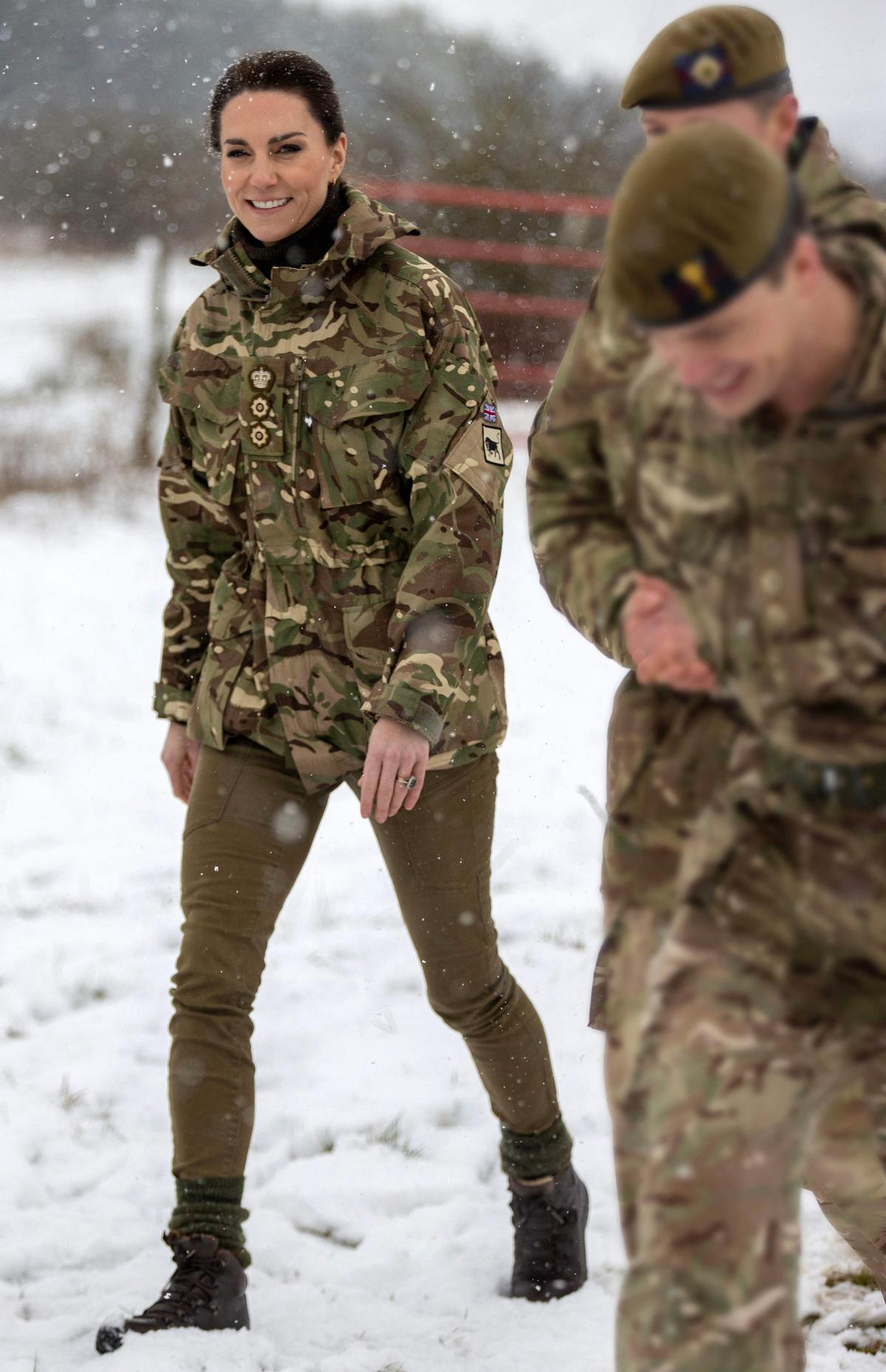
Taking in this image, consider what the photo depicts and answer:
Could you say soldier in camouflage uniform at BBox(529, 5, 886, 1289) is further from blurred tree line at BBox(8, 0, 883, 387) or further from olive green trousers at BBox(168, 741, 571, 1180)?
blurred tree line at BBox(8, 0, 883, 387)

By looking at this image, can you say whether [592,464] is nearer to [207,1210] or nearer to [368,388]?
[368,388]

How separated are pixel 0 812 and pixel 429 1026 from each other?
2.47 metres

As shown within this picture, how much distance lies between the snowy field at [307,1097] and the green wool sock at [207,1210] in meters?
0.17

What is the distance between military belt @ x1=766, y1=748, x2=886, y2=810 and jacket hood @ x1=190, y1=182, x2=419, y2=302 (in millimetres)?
1567

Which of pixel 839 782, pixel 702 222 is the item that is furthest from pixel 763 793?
pixel 702 222

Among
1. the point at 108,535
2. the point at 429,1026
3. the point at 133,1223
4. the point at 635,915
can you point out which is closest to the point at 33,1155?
the point at 133,1223

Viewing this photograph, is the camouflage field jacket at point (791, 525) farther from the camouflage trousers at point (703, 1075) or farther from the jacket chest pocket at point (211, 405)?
the jacket chest pocket at point (211, 405)

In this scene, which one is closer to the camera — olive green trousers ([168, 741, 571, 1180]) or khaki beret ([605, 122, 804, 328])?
khaki beret ([605, 122, 804, 328])

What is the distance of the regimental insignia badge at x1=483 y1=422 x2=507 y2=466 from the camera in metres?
2.83

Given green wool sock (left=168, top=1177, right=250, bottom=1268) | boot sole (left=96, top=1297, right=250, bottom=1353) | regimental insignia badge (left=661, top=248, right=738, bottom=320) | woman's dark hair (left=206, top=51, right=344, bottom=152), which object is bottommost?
boot sole (left=96, top=1297, right=250, bottom=1353)

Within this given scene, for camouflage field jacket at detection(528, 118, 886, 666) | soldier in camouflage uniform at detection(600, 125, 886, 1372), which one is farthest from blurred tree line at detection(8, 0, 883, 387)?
soldier in camouflage uniform at detection(600, 125, 886, 1372)

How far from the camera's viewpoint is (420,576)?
274cm

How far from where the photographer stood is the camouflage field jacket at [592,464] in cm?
175

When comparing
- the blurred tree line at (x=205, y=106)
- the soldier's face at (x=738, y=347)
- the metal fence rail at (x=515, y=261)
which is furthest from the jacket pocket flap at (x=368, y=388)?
the blurred tree line at (x=205, y=106)
